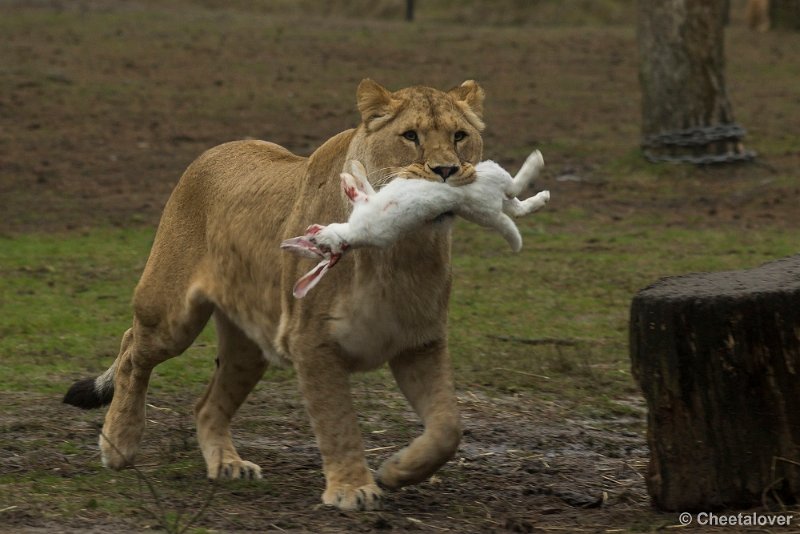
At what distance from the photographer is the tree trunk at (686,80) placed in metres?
12.4

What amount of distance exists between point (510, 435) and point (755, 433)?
1.81 m

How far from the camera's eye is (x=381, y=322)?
521cm

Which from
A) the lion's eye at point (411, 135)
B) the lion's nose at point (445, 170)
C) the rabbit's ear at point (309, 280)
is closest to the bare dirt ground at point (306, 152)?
the rabbit's ear at point (309, 280)

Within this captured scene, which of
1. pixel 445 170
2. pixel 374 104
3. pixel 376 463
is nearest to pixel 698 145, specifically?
pixel 376 463

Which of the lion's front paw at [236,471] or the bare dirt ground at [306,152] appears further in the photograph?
the lion's front paw at [236,471]

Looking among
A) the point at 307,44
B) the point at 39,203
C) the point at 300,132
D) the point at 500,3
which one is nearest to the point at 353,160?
the point at 39,203

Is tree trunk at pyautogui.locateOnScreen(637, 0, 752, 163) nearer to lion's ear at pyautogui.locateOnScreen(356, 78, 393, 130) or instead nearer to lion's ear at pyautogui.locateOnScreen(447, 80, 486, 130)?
lion's ear at pyautogui.locateOnScreen(447, 80, 486, 130)

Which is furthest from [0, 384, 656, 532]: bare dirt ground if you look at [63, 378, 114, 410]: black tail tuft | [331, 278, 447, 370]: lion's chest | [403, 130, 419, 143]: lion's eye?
[403, 130, 419, 143]: lion's eye

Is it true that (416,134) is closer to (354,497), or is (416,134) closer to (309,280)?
(309,280)

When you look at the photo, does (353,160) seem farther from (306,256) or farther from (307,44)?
(307,44)

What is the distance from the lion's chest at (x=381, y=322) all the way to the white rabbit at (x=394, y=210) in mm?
277

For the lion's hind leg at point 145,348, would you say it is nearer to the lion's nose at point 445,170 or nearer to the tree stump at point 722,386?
the lion's nose at point 445,170

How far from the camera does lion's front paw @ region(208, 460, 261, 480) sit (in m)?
5.87

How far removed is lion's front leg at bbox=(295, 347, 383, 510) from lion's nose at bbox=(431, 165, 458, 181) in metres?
0.80
